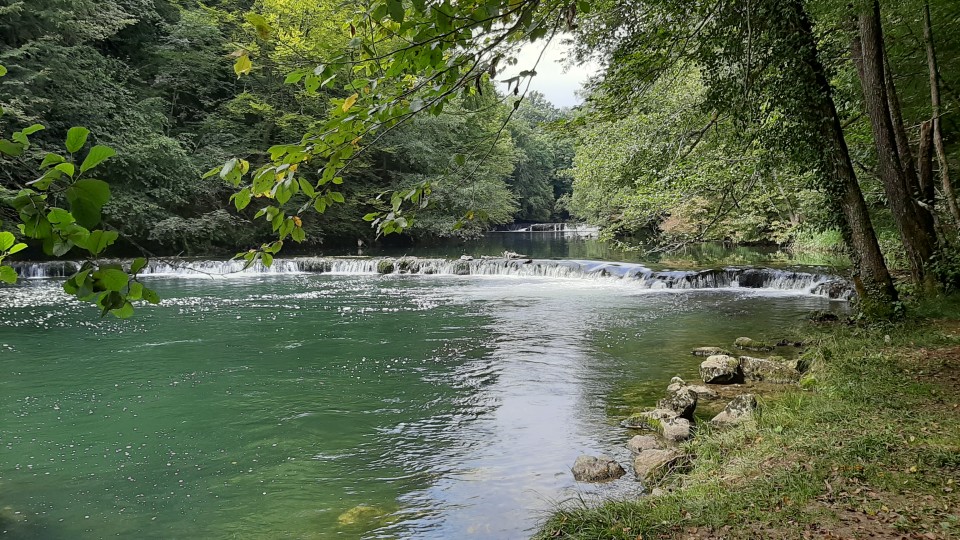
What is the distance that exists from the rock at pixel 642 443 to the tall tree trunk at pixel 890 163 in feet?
17.4

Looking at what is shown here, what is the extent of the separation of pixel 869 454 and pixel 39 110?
22451 millimetres

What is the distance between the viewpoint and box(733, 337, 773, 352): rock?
9.51 meters

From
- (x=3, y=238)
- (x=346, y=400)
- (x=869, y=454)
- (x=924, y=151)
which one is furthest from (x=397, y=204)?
(x=924, y=151)

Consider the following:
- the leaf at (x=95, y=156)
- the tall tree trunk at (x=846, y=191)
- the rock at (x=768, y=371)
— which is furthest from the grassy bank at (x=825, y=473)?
the leaf at (x=95, y=156)

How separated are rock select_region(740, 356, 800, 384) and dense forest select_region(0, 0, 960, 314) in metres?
1.90

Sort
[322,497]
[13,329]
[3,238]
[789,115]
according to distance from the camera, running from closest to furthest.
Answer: [3,238], [322,497], [789,115], [13,329]

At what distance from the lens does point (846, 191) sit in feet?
27.6

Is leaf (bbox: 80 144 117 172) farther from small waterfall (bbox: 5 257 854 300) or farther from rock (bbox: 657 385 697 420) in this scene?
small waterfall (bbox: 5 257 854 300)

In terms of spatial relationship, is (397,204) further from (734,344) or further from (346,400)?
(734,344)

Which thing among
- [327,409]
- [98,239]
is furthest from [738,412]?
[98,239]

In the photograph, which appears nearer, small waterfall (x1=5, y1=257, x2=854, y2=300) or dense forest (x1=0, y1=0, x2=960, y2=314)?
dense forest (x1=0, y1=0, x2=960, y2=314)

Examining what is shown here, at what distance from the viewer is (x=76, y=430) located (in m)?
6.64

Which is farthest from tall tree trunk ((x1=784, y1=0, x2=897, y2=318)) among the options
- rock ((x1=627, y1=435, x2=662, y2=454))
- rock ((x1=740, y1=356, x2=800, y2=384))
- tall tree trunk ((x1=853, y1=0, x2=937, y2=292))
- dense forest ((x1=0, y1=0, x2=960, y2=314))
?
rock ((x1=627, y1=435, x2=662, y2=454))

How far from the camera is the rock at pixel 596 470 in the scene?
5145mm
